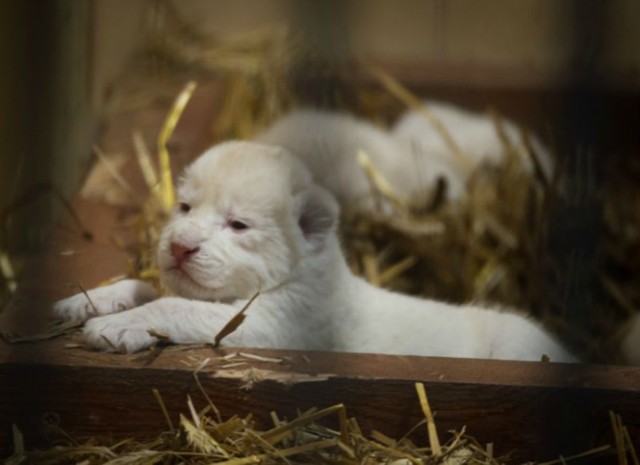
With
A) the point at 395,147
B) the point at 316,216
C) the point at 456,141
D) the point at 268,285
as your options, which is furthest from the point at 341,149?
the point at 268,285

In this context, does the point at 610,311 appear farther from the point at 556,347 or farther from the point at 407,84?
the point at 407,84

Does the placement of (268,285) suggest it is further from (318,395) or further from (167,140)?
(167,140)

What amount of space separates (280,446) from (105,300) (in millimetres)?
970

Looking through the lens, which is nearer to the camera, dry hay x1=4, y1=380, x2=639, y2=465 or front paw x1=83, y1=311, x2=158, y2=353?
dry hay x1=4, y1=380, x2=639, y2=465

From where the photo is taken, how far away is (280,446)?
130 inches

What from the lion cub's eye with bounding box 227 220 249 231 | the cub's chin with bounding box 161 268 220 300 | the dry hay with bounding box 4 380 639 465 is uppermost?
the lion cub's eye with bounding box 227 220 249 231

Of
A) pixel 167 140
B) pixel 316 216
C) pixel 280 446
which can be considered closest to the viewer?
pixel 280 446

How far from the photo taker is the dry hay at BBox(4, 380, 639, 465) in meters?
3.26

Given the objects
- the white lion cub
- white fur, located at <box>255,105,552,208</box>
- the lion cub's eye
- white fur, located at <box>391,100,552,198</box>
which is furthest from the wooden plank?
white fur, located at <box>391,100,552,198</box>

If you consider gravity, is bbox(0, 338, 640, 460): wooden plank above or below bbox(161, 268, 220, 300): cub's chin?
below

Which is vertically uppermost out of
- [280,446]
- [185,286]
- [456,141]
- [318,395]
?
[185,286]

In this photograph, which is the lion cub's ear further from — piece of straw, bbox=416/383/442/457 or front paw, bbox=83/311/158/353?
piece of straw, bbox=416/383/442/457

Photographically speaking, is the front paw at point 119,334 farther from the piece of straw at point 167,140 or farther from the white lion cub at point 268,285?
the piece of straw at point 167,140

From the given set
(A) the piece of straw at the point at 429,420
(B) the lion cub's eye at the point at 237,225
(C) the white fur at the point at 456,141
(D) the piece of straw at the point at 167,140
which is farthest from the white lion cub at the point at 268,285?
(C) the white fur at the point at 456,141
